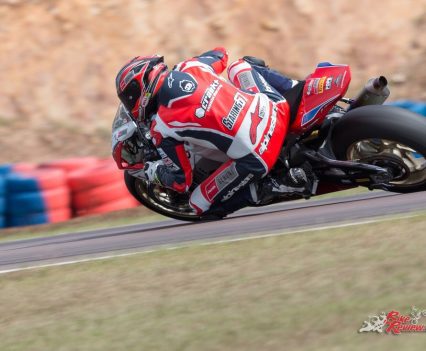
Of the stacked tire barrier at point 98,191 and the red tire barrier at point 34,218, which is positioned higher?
the stacked tire barrier at point 98,191

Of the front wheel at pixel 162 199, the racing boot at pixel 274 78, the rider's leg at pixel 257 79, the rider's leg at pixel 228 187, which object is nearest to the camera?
the rider's leg at pixel 228 187

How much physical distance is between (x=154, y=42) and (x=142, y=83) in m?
10.1

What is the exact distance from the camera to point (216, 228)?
7270 mm

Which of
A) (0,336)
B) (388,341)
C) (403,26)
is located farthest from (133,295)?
(403,26)

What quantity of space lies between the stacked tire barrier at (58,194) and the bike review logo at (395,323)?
6.42m

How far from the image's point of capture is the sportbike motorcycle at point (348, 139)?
6.04 metres

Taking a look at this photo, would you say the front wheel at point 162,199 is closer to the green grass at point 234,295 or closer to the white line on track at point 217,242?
the white line on track at point 217,242

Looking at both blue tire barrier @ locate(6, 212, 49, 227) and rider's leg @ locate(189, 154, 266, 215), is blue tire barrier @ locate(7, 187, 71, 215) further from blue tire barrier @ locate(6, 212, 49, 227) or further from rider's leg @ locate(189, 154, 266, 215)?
rider's leg @ locate(189, 154, 266, 215)

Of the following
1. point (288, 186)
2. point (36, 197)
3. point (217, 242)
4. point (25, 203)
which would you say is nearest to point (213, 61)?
point (288, 186)

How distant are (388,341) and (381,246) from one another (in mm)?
1599

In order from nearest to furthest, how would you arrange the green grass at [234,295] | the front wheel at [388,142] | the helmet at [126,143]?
the green grass at [234,295], the front wheel at [388,142], the helmet at [126,143]

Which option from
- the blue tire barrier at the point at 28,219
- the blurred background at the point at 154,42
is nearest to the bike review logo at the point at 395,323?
the blue tire barrier at the point at 28,219

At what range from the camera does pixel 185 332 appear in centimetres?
448

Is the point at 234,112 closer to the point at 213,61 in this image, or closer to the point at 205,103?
the point at 205,103
